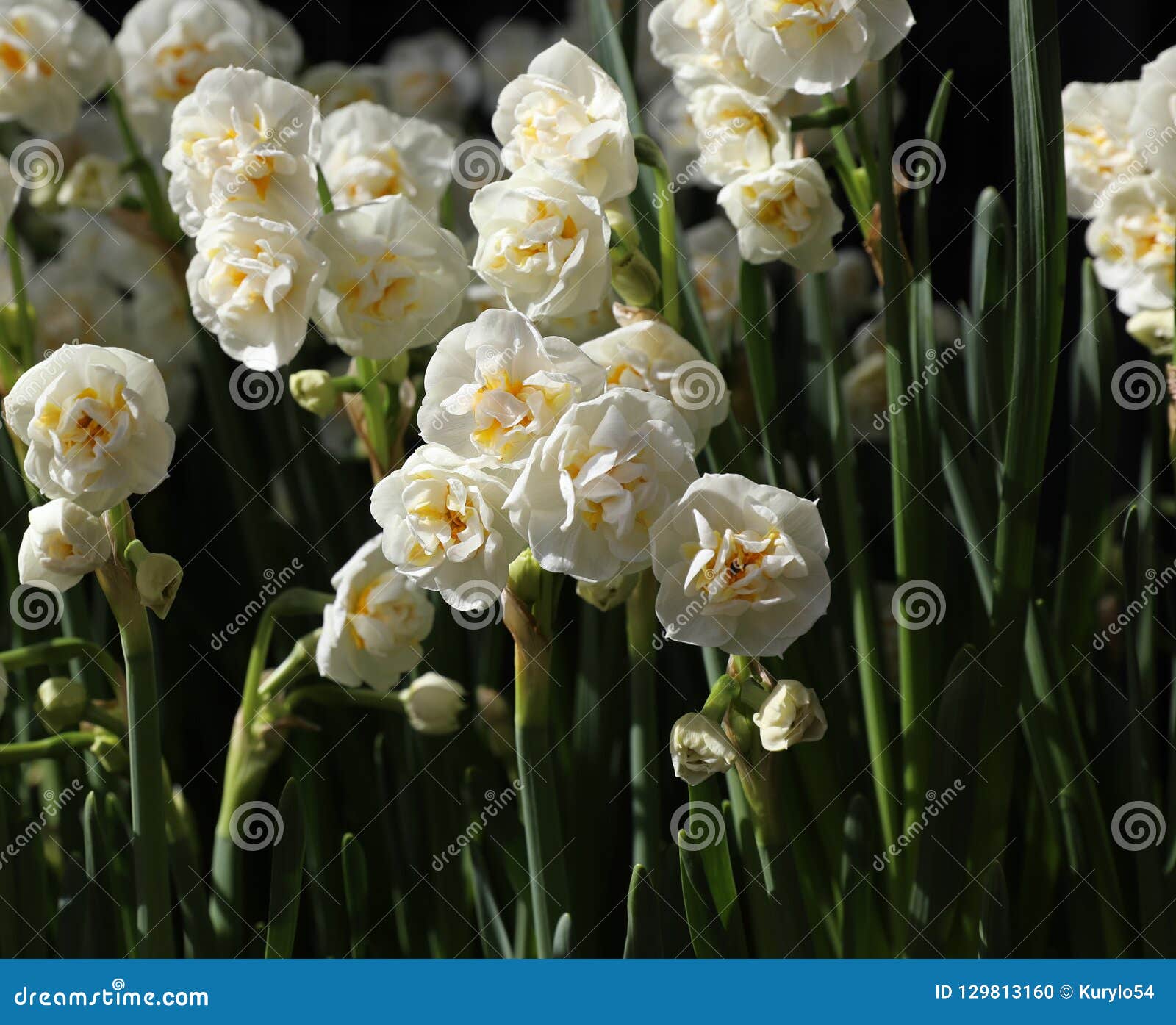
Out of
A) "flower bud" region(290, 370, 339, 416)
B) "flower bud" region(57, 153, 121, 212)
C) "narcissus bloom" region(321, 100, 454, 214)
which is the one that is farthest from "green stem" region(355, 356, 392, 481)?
"flower bud" region(57, 153, 121, 212)

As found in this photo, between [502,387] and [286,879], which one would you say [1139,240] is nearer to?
[502,387]

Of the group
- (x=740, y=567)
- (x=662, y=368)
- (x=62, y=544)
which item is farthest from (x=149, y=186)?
(x=740, y=567)

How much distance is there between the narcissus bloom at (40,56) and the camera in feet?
2.89

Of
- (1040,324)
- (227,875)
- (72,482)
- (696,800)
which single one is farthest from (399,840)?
(1040,324)

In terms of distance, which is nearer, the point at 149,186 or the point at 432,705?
the point at 432,705

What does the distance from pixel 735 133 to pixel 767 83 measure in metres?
0.05

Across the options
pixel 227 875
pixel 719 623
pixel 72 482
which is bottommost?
pixel 227 875

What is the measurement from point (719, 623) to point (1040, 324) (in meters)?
0.29

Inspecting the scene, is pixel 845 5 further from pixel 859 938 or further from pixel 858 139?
pixel 859 938

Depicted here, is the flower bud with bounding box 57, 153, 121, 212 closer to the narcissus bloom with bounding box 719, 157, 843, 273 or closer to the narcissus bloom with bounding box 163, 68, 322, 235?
the narcissus bloom with bounding box 163, 68, 322, 235

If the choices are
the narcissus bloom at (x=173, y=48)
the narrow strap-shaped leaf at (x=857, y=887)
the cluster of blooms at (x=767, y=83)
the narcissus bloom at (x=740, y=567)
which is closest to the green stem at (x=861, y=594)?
the narrow strap-shaped leaf at (x=857, y=887)

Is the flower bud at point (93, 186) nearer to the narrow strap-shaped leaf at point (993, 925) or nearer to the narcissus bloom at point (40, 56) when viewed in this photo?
the narcissus bloom at point (40, 56)

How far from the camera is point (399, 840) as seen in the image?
0.90m

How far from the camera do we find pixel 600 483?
0.53m
